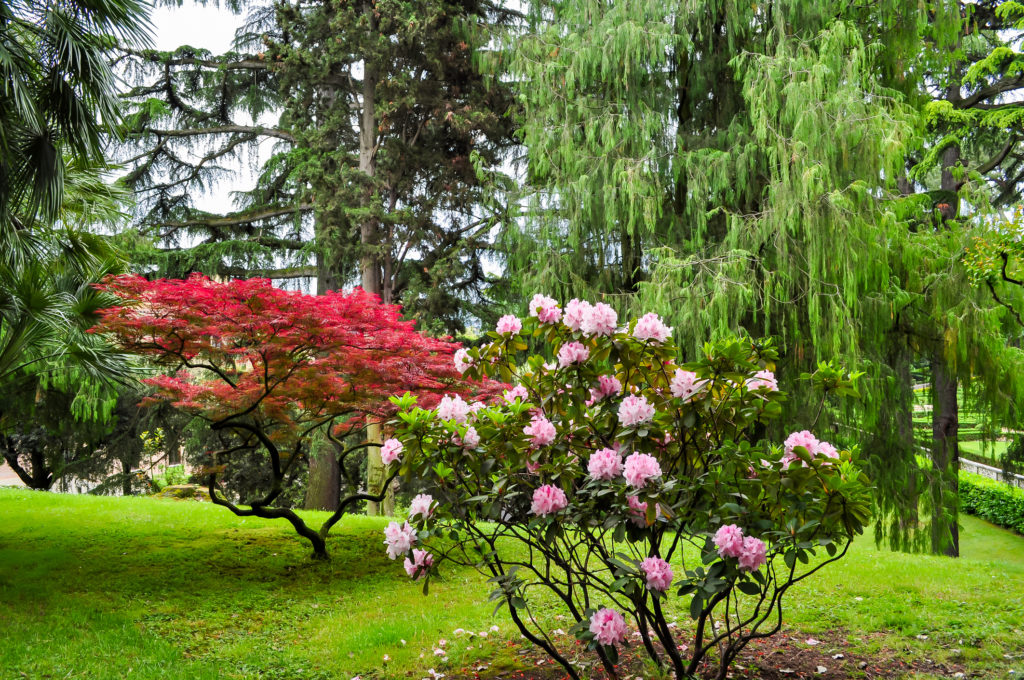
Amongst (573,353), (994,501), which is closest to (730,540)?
(573,353)

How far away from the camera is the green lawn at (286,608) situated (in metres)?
4.36

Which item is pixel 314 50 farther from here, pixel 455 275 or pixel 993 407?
pixel 993 407

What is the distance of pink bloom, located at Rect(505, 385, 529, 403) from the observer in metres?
3.24

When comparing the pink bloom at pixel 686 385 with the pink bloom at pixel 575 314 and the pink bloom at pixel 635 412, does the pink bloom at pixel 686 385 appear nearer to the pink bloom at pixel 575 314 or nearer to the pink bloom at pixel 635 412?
the pink bloom at pixel 635 412

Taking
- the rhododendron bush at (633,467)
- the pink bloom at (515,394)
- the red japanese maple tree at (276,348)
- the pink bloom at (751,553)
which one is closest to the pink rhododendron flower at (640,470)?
the rhododendron bush at (633,467)

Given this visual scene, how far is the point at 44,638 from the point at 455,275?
22.7 feet

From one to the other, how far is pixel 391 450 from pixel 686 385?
1.20m

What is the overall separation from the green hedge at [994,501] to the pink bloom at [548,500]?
47.0 feet

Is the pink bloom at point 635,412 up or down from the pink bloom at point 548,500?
up

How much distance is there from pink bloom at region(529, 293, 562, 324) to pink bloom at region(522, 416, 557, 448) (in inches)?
17.1

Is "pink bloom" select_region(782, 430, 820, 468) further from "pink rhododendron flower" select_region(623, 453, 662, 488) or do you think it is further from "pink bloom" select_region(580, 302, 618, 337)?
"pink bloom" select_region(580, 302, 618, 337)

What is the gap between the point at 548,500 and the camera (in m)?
2.70

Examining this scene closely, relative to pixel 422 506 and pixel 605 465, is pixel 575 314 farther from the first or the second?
pixel 422 506

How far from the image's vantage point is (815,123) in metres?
6.82
